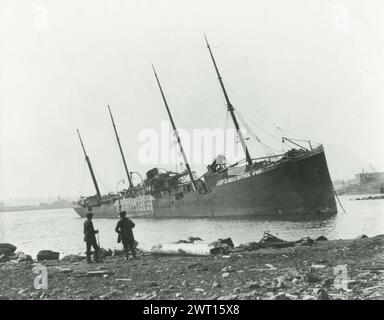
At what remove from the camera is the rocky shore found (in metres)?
6.83

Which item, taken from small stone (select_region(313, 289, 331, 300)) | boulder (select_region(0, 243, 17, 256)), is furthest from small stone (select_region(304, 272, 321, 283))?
A: boulder (select_region(0, 243, 17, 256))

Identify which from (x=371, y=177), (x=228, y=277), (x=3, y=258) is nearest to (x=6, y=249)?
(x=3, y=258)

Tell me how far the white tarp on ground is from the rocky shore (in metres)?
0.34

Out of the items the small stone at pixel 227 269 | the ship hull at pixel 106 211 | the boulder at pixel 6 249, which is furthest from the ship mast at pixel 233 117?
the ship hull at pixel 106 211

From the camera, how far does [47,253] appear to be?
1418 centimetres

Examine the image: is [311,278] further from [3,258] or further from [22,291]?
[3,258]

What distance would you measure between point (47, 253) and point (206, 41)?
26.2 metres

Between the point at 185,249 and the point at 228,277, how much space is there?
4207 mm

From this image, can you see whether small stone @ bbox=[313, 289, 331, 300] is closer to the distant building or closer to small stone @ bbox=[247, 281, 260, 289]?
small stone @ bbox=[247, 281, 260, 289]

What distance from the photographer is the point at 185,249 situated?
40.0ft

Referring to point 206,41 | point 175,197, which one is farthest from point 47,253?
point 175,197

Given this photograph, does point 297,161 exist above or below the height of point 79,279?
above
